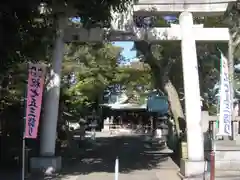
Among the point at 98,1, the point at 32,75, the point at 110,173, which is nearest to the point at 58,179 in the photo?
the point at 110,173

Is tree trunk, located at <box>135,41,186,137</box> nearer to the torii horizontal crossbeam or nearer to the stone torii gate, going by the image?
the torii horizontal crossbeam

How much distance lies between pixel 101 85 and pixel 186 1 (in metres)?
16.0

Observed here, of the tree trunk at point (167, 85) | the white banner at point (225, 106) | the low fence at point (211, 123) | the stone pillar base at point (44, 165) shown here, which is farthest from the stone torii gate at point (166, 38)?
the tree trunk at point (167, 85)

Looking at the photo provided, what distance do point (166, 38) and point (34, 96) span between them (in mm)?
5142

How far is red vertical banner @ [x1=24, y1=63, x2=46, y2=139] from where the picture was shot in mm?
13938

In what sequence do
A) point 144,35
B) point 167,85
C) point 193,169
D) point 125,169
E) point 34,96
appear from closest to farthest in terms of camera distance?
1. point 34,96
2. point 193,169
3. point 144,35
4. point 125,169
5. point 167,85

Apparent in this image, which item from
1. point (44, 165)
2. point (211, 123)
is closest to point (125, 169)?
point (44, 165)

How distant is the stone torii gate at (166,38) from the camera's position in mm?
16266

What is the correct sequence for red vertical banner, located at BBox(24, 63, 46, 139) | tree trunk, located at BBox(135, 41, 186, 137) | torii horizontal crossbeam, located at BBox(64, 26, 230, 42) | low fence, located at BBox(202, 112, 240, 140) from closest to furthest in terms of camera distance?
red vertical banner, located at BBox(24, 63, 46, 139) → torii horizontal crossbeam, located at BBox(64, 26, 230, 42) → low fence, located at BBox(202, 112, 240, 140) → tree trunk, located at BBox(135, 41, 186, 137)

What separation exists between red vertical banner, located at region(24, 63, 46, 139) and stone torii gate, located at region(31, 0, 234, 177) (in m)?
1.96

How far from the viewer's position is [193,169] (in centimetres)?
1582

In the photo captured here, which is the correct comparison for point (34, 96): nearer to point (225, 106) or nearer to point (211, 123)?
point (225, 106)

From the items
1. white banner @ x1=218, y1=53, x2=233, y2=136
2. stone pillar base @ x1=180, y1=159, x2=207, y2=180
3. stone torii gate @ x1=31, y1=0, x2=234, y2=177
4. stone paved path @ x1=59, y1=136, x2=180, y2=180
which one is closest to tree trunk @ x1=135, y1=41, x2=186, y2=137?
stone paved path @ x1=59, y1=136, x2=180, y2=180

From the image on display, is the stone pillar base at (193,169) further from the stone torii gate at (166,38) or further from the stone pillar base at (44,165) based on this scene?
the stone pillar base at (44,165)
